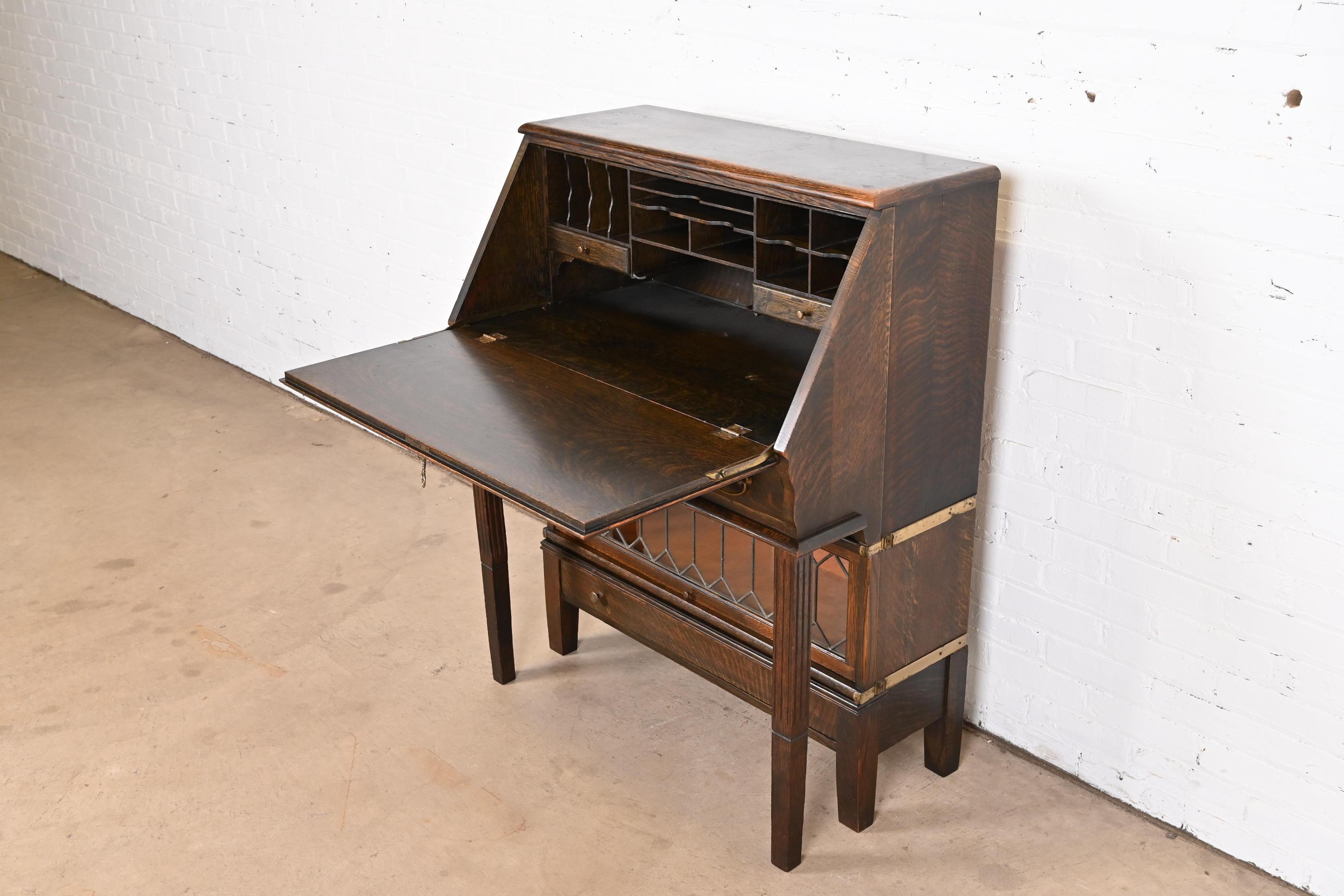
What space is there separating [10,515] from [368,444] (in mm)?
1173

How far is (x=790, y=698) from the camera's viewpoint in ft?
8.04

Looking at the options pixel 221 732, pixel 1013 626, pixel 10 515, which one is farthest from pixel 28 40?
pixel 1013 626

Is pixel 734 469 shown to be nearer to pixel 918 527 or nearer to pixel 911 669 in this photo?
pixel 918 527

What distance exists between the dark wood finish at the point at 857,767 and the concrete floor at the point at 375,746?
49 mm

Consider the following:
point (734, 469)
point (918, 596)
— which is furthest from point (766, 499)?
point (918, 596)

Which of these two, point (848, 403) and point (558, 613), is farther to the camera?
point (558, 613)

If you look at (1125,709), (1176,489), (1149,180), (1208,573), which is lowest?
(1125,709)

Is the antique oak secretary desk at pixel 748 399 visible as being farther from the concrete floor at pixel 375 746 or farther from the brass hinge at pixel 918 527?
the concrete floor at pixel 375 746

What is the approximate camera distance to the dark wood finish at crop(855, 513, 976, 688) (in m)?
2.50

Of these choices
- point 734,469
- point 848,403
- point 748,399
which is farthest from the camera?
point 748,399

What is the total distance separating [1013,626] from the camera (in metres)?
2.81

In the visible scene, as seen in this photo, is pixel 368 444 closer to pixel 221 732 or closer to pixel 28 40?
pixel 221 732

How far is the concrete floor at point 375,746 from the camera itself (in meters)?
2.58

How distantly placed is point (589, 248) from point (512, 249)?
7.4 inches
